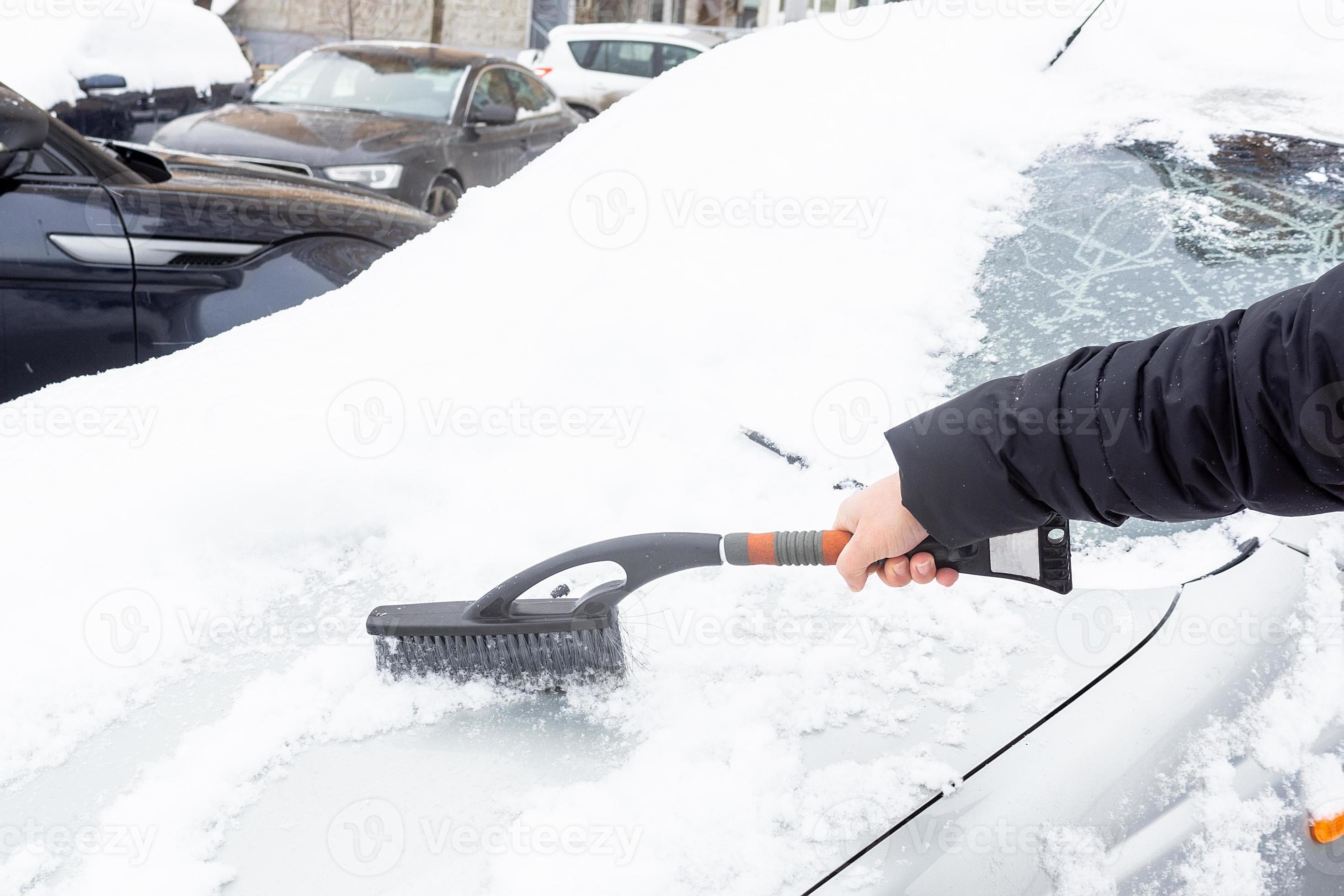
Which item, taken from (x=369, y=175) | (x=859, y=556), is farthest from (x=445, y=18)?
(x=859, y=556)

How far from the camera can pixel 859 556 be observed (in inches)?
45.9

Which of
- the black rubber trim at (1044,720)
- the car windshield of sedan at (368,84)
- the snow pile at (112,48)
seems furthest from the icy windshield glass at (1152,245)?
the snow pile at (112,48)

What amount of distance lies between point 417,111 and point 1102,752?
602 cm

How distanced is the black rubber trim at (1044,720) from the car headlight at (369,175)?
4950mm

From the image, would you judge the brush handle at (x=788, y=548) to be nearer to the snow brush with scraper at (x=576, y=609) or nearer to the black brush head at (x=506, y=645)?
the snow brush with scraper at (x=576, y=609)

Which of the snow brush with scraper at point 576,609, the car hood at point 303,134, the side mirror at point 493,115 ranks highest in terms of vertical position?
the side mirror at point 493,115

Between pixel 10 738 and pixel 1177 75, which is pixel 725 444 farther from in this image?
pixel 1177 75

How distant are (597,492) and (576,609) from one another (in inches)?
13.2

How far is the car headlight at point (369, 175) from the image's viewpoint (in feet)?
17.4

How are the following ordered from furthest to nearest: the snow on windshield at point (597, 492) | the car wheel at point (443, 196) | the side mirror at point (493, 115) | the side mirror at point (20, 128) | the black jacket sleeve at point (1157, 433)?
the side mirror at point (493, 115) < the car wheel at point (443, 196) < the side mirror at point (20, 128) < the snow on windshield at point (597, 492) < the black jacket sleeve at point (1157, 433)

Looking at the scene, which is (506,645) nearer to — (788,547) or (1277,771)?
(788,547)

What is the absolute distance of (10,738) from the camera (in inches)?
46.9

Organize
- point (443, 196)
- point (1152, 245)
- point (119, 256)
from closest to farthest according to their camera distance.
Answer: point (1152, 245) < point (119, 256) < point (443, 196)

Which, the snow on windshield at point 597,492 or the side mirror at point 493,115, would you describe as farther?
the side mirror at point 493,115
